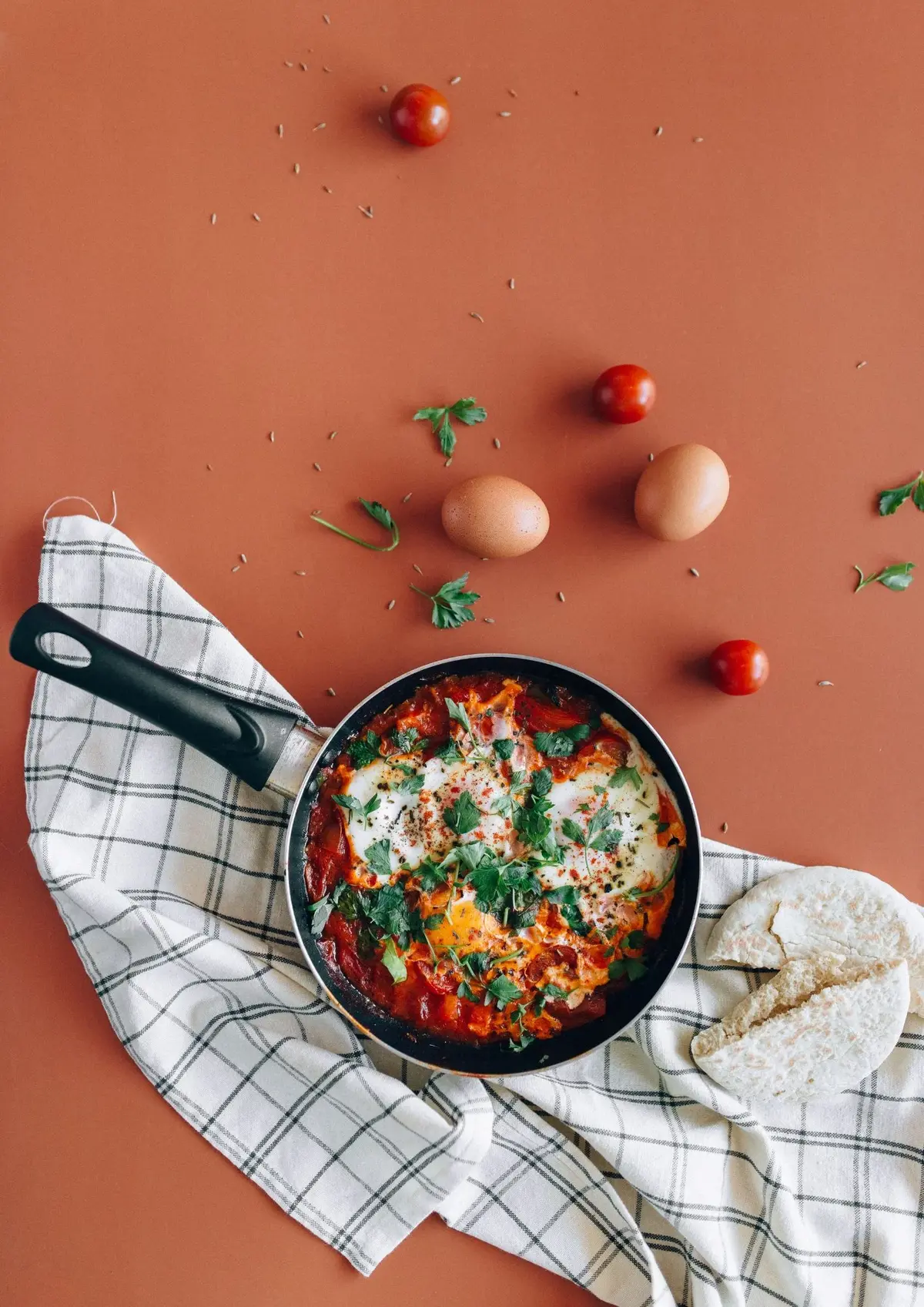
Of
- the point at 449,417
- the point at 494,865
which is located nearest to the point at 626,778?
the point at 494,865

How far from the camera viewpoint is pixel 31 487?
2.40 meters

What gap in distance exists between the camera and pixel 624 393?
222 centimetres

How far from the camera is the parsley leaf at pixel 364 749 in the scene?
2133mm

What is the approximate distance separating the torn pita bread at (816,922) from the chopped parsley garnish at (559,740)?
54cm

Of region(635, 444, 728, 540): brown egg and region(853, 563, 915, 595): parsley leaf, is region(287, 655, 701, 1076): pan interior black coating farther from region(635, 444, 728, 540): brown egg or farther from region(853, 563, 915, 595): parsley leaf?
region(853, 563, 915, 595): parsley leaf

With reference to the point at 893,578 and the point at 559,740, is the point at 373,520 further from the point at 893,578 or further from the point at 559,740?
the point at 893,578

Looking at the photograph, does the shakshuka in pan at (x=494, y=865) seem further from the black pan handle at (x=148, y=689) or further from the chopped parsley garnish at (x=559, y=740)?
the black pan handle at (x=148, y=689)

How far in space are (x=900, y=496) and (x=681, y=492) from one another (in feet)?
1.90

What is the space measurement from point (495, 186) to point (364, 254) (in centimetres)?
36

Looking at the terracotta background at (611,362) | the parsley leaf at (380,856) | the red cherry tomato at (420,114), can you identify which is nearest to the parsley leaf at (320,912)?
the parsley leaf at (380,856)

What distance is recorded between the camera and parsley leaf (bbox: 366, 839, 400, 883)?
6.91 ft

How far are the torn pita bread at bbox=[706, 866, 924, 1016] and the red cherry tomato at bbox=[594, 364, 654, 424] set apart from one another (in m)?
1.14

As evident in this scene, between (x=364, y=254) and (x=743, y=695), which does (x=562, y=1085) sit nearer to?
(x=743, y=695)

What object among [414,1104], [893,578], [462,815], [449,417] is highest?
[449,417]
